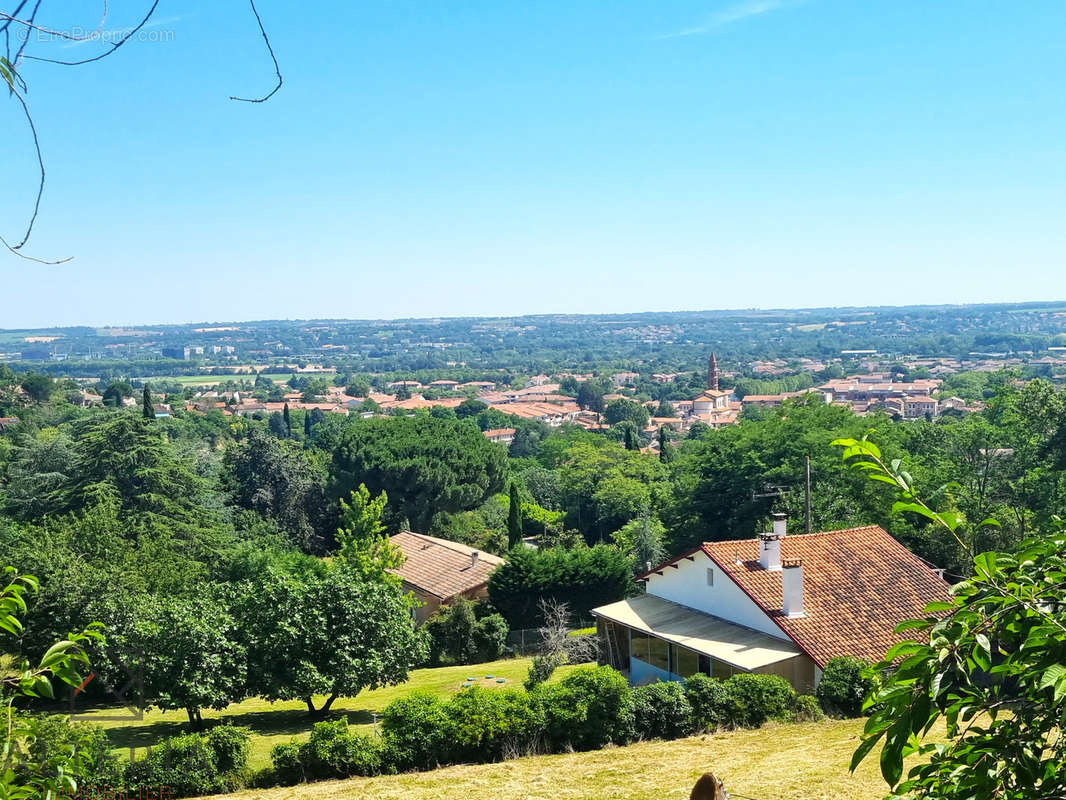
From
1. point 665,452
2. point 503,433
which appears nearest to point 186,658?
point 665,452

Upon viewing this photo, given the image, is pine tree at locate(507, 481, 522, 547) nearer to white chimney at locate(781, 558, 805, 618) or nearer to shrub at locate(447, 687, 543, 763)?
white chimney at locate(781, 558, 805, 618)

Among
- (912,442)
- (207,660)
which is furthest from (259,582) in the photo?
(912,442)

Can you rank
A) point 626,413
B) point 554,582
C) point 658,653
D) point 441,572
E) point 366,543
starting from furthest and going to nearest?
point 626,413
point 441,572
point 366,543
point 554,582
point 658,653

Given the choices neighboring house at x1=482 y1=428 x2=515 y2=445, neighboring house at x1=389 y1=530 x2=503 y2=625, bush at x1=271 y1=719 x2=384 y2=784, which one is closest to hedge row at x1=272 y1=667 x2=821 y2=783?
bush at x1=271 y1=719 x2=384 y2=784

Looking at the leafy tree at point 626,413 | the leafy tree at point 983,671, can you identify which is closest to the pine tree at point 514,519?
the leafy tree at point 983,671

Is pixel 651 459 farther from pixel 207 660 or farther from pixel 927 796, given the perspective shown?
pixel 927 796

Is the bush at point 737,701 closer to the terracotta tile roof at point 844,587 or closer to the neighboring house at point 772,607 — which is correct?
the neighboring house at point 772,607

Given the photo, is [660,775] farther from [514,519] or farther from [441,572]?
[514,519]
